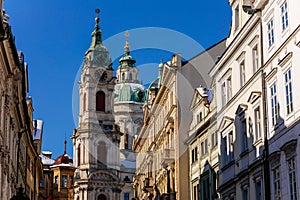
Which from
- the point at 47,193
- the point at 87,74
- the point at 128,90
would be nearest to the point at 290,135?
the point at 47,193

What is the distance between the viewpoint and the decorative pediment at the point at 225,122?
1539 inches

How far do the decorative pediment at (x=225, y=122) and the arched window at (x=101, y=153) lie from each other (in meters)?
97.8

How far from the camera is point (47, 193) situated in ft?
390

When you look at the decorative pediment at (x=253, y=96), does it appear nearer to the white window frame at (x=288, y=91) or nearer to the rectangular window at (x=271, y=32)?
the rectangular window at (x=271, y=32)

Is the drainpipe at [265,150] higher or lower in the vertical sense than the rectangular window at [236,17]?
lower

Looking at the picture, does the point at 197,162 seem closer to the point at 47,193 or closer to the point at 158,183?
the point at 158,183

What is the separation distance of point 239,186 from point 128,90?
456 ft

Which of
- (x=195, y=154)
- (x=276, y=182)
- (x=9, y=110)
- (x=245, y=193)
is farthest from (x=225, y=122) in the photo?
(x=9, y=110)

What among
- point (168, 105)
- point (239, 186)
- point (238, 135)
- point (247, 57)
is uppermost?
point (168, 105)

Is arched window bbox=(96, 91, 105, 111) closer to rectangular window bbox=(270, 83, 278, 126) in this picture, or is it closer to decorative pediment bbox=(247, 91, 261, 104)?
decorative pediment bbox=(247, 91, 261, 104)

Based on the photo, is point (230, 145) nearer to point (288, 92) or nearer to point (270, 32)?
point (270, 32)

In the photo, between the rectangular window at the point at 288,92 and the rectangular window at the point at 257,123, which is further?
the rectangular window at the point at 257,123

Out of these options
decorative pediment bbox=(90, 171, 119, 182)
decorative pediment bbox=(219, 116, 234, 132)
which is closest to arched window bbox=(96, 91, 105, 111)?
decorative pediment bbox=(90, 171, 119, 182)

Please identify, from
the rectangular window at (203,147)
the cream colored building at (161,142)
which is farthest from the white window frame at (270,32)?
the cream colored building at (161,142)
